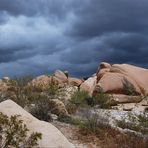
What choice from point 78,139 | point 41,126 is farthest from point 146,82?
point 41,126

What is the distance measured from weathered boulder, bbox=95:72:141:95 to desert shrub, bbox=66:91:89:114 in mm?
4985

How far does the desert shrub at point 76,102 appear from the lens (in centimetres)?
1921

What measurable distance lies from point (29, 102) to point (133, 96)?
38.4 ft

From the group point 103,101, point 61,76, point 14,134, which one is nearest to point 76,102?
point 103,101

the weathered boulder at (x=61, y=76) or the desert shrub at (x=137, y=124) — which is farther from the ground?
the weathered boulder at (x=61, y=76)

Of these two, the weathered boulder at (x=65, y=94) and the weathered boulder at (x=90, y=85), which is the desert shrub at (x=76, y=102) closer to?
the weathered boulder at (x=65, y=94)

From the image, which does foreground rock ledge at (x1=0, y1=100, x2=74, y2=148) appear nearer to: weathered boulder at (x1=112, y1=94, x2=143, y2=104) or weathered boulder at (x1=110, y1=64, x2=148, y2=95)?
weathered boulder at (x1=112, y1=94, x2=143, y2=104)

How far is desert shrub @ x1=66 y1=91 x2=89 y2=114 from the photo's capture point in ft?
63.0

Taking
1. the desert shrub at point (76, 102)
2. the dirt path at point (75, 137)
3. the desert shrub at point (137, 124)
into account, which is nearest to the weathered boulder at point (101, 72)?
the desert shrub at point (76, 102)

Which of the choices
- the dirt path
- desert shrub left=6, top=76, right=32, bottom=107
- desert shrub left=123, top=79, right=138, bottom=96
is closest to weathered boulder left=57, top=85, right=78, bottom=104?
desert shrub left=6, top=76, right=32, bottom=107

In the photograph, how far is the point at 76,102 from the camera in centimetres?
2223

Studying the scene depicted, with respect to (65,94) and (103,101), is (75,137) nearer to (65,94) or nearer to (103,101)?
(65,94)

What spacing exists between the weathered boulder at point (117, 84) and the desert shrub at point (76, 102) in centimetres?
498

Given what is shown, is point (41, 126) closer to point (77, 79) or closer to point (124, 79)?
point (124, 79)
